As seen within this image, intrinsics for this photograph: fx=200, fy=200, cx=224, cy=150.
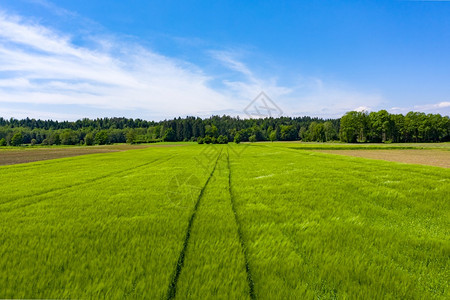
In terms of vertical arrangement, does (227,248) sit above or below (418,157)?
above

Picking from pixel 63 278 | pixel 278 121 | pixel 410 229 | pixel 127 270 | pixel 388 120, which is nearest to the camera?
pixel 63 278

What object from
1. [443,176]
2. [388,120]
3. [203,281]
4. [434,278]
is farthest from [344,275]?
[388,120]

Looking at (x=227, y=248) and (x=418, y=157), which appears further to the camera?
(x=418, y=157)

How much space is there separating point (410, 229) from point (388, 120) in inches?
5234

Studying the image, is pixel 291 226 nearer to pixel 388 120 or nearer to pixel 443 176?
pixel 443 176

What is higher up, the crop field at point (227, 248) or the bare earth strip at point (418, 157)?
the crop field at point (227, 248)

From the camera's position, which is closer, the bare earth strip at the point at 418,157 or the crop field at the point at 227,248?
the crop field at the point at 227,248

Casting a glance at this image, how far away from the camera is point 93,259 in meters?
3.81

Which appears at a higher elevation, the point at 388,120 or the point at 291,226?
the point at 388,120

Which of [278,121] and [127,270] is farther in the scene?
[278,121]

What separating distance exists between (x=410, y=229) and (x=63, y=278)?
7919 mm

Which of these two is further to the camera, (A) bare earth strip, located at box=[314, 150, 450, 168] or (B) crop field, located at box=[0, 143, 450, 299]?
(A) bare earth strip, located at box=[314, 150, 450, 168]

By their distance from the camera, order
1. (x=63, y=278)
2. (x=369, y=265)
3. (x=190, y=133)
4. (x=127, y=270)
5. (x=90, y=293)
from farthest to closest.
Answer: (x=190, y=133) → (x=369, y=265) → (x=127, y=270) → (x=63, y=278) → (x=90, y=293)

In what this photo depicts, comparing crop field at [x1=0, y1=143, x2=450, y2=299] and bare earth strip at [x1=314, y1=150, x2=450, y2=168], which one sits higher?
crop field at [x1=0, y1=143, x2=450, y2=299]
